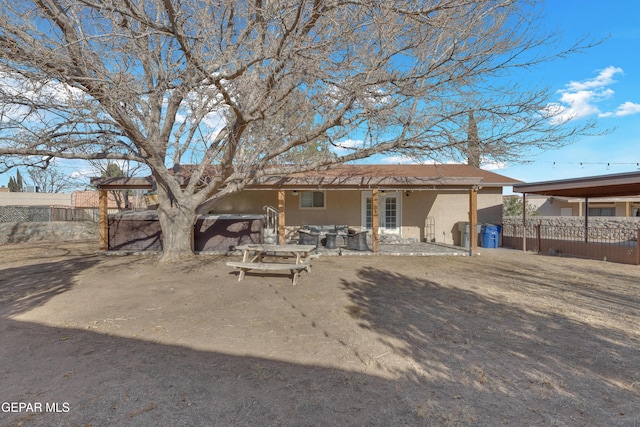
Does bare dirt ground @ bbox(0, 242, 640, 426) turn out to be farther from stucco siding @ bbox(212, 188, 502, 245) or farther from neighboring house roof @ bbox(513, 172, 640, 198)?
stucco siding @ bbox(212, 188, 502, 245)

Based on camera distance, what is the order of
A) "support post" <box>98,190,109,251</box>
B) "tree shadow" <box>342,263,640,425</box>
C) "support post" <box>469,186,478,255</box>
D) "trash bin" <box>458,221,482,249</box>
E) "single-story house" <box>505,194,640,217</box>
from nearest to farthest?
"tree shadow" <box>342,263,640,425</box> → "support post" <box>469,186,478,255</box> → "support post" <box>98,190,109,251</box> → "trash bin" <box>458,221,482,249</box> → "single-story house" <box>505,194,640,217</box>

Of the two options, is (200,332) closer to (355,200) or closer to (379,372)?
(379,372)

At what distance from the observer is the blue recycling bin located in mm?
13438

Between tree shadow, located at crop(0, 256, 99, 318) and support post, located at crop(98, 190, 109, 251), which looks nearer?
tree shadow, located at crop(0, 256, 99, 318)

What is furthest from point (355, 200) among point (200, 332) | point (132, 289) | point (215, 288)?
point (200, 332)

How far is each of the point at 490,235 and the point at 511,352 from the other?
442 inches

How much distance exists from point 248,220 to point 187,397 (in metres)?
8.68

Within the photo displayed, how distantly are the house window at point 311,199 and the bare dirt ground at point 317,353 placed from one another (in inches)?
274

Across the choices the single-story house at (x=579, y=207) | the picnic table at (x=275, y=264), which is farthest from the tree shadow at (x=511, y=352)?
the single-story house at (x=579, y=207)

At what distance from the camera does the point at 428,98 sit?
24.5ft

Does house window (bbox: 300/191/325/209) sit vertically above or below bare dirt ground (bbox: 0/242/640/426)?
above

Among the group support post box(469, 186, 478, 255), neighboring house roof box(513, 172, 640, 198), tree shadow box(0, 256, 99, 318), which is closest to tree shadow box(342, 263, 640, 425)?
neighboring house roof box(513, 172, 640, 198)

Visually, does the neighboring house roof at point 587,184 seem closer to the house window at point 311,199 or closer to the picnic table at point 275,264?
the house window at point 311,199

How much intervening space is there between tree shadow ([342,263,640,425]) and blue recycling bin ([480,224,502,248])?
25.3 feet
